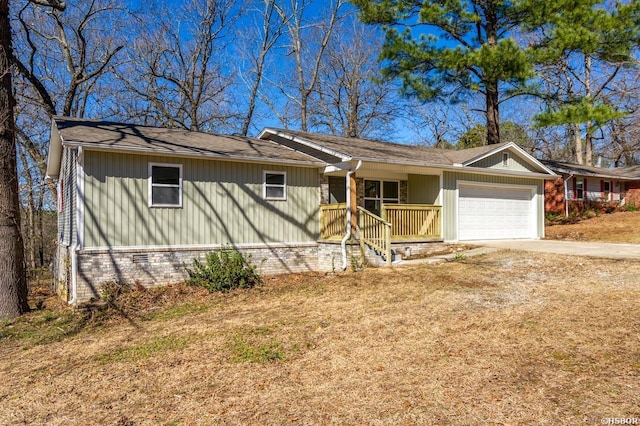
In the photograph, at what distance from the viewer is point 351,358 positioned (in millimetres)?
5613

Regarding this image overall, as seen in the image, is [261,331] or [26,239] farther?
[26,239]

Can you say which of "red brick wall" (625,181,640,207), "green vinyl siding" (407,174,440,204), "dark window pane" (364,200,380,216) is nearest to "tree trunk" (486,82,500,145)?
"green vinyl siding" (407,174,440,204)

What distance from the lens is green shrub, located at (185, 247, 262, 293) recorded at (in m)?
10.5

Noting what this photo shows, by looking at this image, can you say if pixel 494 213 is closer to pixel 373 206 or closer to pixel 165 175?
pixel 373 206

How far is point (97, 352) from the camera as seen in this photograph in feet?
21.4

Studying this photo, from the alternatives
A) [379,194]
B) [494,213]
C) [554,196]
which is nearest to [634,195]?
[554,196]

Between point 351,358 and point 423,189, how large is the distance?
10465mm

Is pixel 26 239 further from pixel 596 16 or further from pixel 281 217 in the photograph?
pixel 596 16

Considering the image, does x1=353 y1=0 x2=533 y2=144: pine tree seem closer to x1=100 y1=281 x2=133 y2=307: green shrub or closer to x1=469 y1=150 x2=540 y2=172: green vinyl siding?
x1=469 y1=150 x2=540 y2=172: green vinyl siding

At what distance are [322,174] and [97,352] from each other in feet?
27.3

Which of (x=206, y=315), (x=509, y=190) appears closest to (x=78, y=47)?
(x=206, y=315)

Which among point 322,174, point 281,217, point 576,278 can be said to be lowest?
point 576,278

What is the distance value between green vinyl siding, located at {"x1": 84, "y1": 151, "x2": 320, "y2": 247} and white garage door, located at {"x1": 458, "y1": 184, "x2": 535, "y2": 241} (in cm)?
517

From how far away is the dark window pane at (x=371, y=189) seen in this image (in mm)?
15078
